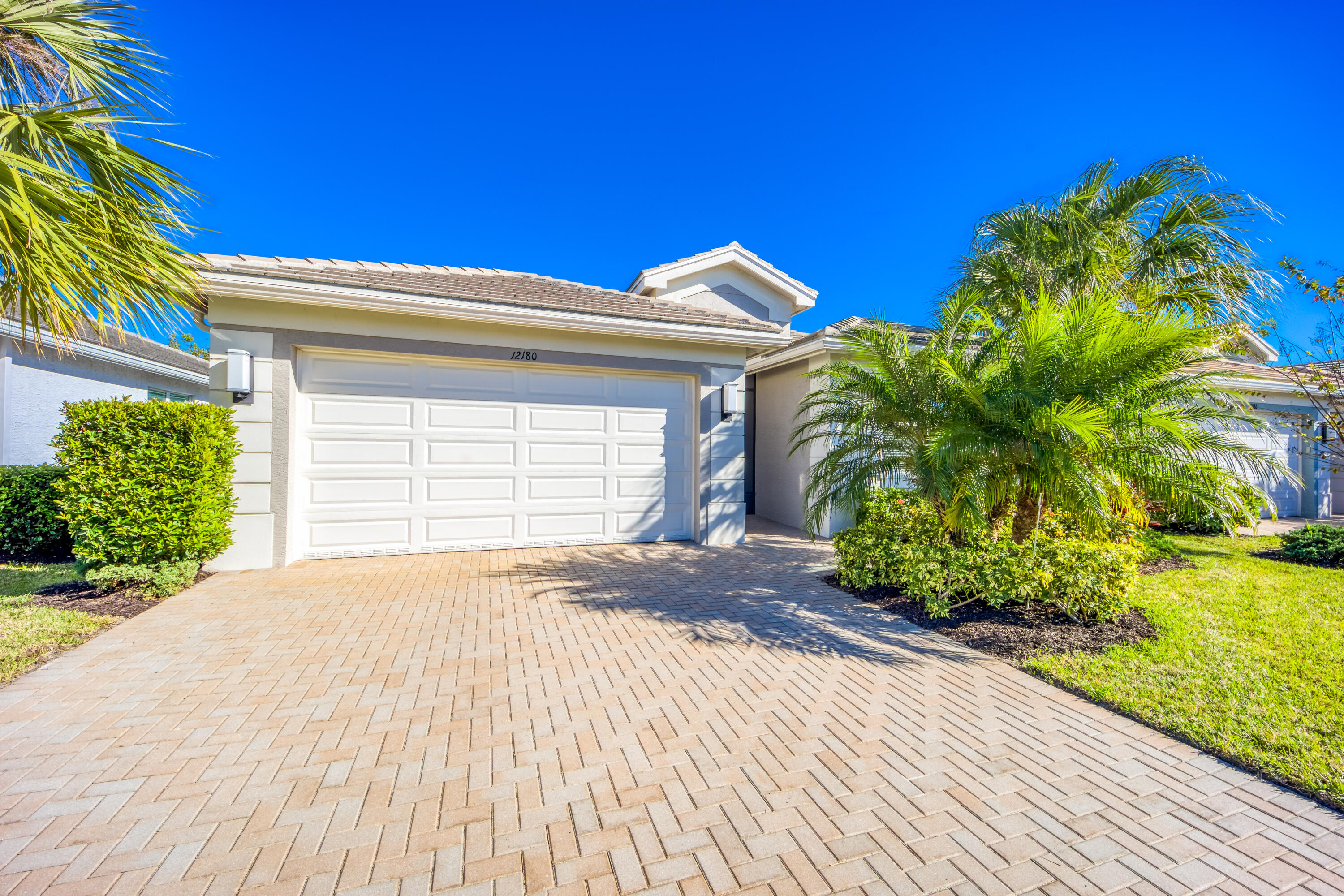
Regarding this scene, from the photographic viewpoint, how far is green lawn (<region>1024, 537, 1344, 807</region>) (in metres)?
2.90

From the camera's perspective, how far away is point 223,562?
6457 millimetres

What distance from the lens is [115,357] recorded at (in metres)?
Answer: 11.3

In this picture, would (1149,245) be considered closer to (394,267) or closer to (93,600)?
(394,267)

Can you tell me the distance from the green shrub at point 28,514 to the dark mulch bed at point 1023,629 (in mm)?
9896

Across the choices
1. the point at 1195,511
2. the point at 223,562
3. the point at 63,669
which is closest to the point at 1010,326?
the point at 1195,511

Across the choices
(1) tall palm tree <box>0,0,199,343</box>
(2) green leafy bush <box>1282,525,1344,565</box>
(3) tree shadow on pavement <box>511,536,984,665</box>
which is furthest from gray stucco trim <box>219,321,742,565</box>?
(2) green leafy bush <box>1282,525,1344,565</box>

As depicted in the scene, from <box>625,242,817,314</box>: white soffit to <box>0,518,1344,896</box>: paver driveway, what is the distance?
1180 centimetres

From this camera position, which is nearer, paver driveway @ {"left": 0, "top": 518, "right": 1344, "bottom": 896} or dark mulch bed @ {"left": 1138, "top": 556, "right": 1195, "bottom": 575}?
paver driveway @ {"left": 0, "top": 518, "right": 1344, "bottom": 896}

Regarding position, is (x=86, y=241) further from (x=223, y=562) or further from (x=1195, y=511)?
(x=1195, y=511)

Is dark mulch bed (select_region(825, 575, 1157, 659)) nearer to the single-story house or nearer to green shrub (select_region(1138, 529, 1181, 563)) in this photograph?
green shrub (select_region(1138, 529, 1181, 563))

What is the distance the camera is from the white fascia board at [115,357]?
30.9 ft

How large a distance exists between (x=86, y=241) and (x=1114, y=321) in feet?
25.2

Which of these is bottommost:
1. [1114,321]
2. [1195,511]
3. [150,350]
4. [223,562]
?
[223,562]

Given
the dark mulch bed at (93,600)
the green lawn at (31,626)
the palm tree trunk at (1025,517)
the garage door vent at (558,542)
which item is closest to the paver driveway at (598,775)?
the green lawn at (31,626)
